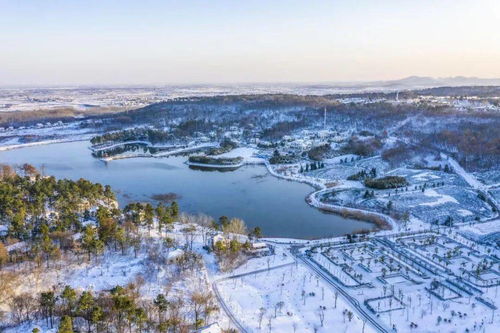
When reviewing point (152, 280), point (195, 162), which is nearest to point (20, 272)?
point (152, 280)

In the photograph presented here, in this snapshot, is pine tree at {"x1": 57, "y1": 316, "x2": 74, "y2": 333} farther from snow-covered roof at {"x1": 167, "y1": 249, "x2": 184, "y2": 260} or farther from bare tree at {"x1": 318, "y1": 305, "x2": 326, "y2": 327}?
bare tree at {"x1": 318, "y1": 305, "x2": 326, "y2": 327}

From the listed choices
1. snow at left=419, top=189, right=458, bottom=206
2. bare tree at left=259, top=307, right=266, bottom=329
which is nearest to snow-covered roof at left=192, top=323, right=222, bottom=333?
bare tree at left=259, top=307, right=266, bottom=329

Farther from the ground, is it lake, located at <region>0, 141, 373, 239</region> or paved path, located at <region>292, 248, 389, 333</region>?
lake, located at <region>0, 141, 373, 239</region>

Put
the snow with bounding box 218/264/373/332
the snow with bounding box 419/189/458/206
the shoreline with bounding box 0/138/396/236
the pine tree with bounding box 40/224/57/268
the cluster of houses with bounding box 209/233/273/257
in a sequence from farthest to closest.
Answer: the snow with bounding box 419/189/458/206, the shoreline with bounding box 0/138/396/236, the cluster of houses with bounding box 209/233/273/257, the pine tree with bounding box 40/224/57/268, the snow with bounding box 218/264/373/332

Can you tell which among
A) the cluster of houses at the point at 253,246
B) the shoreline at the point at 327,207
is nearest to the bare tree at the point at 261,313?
the cluster of houses at the point at 253,246

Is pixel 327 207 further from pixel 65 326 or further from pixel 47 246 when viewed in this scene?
pixel 65 326

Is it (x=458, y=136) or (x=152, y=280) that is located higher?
(x=458, y=136)

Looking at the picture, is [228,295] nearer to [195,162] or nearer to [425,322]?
[425,322]

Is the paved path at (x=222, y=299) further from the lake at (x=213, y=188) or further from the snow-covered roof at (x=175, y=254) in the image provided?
the lake at (x=213, y=188)

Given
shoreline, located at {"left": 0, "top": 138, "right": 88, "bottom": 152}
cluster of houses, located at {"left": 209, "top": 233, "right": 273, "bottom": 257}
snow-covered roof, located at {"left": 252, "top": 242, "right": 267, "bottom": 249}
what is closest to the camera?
cluster of houses, located at {"left": 209, "top": 233, "right": 273, "bottom": 257}
